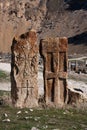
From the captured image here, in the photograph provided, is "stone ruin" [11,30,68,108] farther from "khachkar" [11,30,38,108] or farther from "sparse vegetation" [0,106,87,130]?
"sparse vegetation" [0,106,87,130]

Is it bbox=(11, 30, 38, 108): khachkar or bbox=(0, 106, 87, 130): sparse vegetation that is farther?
bbox=(11, 30, 38, 108): khachkar

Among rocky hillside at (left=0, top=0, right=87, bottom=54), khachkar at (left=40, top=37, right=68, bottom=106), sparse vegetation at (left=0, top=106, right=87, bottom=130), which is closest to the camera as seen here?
sparse vegetation at (left=0, top=106, right=87, bottom=130)

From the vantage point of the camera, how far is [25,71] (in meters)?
17.3

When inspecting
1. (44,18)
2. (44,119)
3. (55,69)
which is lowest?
(44,119)

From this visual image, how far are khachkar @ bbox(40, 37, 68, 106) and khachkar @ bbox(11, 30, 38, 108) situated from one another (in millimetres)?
641

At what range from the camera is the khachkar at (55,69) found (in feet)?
58.6

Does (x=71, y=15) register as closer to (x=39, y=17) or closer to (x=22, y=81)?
(x=39, y=17)

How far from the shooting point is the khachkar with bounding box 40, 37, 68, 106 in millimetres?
17875

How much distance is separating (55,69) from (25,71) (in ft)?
4.02

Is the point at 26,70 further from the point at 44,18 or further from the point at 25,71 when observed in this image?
the point at 44,18

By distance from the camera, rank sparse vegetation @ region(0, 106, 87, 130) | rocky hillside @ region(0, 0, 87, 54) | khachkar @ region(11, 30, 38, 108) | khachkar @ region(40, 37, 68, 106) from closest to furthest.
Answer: sparse vegetation @ region(0, 106, 87, 130) < khachkar @ region(11, 30, 38, 108) < khachkar @ region(40, 37, 68, 106) < rocky hillside @ region(0, 0, 87, 54)

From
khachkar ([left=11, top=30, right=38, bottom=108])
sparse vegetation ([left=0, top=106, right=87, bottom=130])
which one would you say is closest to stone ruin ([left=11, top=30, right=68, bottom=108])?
khachkar ([left=11, top=30, right=38, bottom=108])

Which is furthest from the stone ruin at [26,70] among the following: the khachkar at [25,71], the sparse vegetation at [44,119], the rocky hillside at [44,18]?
the rocky hillside at [44,18]

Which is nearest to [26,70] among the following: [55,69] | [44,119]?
[55,69]
